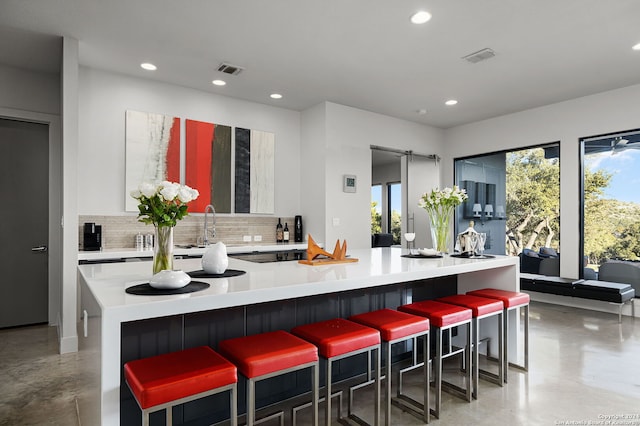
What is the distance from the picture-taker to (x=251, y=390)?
1.54 m

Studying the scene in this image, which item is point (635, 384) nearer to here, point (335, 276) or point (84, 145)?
point (335, 276)

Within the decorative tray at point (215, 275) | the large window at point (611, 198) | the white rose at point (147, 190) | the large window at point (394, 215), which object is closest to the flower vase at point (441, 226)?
the decorative tray at point (215, 275)

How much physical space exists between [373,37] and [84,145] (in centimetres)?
319

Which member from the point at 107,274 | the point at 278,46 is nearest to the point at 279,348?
the point at 107,274

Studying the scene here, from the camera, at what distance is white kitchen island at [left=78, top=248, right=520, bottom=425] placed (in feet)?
4.37

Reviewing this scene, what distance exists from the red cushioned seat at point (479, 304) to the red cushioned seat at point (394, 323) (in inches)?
20.3

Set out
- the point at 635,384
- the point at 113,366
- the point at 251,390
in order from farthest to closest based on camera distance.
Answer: the point at 635,384, the point at 251,390, the point at 113,366

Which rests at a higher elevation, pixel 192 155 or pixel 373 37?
pixel 373 37

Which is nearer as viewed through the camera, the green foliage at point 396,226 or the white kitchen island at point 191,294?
the white kitchen island at point 191,294

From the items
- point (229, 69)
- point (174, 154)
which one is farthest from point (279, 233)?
point (229, 69)

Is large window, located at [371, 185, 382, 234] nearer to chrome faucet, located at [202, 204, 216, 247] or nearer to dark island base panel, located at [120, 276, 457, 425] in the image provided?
chrome faucet, located at [202, 204, 216, 247]

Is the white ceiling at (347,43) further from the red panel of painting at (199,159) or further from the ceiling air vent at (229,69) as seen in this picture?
the red panel of painting at (199,159)

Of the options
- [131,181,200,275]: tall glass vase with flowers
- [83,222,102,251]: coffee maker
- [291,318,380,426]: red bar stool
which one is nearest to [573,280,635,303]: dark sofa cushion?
[291,318,380,426]: red bar stool

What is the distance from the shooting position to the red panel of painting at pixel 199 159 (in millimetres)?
4766
